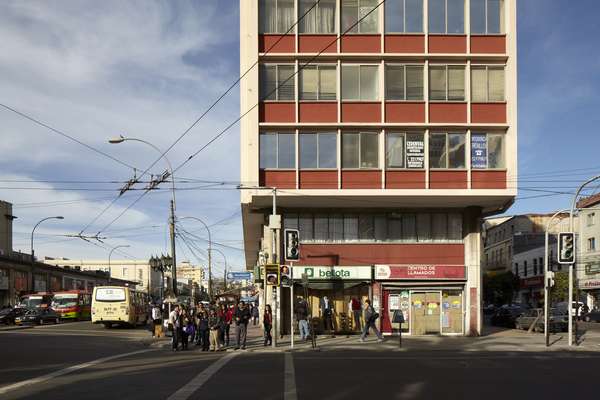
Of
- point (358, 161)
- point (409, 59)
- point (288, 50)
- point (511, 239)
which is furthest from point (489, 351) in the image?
point (511, 239)

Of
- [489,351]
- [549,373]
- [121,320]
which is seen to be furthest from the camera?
[121,320]

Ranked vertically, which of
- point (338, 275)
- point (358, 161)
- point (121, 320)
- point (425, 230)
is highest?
point (358, 161)

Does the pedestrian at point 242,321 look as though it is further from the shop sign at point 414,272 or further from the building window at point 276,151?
the shop sign at point 414,272

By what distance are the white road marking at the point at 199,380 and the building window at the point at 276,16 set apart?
1533cm

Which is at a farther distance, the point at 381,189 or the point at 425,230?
the point at 425,230

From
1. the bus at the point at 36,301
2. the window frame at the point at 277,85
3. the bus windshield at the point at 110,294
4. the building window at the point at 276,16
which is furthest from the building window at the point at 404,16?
the bus at the point at 36,301

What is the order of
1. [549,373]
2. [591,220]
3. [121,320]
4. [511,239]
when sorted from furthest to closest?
1. [511,239]
2. [591,220]
3. [121,320]
4. [549,373]

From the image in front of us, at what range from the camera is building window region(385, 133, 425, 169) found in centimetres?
2858

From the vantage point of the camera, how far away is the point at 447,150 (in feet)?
94.1

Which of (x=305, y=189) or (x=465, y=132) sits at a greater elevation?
(x=465, y=132)

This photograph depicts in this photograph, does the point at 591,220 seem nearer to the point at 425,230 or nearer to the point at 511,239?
the point at 511,239

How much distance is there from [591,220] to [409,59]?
44.0m

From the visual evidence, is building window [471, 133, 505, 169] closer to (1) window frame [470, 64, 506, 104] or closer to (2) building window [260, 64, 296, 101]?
(1) window frame [470, 64, 506, 104]

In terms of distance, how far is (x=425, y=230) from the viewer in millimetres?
30625
